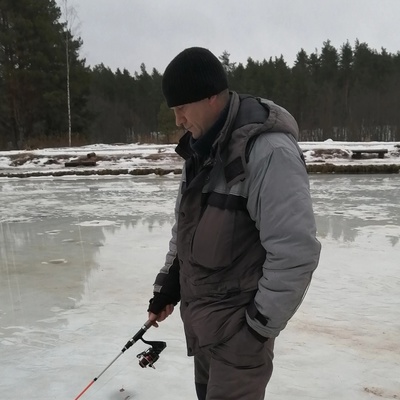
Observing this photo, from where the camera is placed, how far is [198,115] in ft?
4.81

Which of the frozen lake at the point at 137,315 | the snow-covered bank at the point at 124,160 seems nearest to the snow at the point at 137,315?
the frozen lake at the point at 137,315

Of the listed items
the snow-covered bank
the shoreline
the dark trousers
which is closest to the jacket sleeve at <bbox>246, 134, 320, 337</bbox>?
the dark trousers

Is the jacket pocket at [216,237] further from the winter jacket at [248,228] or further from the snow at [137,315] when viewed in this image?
the snow at [137,315]

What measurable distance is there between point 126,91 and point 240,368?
59.9 m

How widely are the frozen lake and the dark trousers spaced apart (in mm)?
879

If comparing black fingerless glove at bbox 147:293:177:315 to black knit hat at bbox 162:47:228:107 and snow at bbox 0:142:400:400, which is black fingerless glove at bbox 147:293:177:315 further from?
black knit hat at bbox 162:47:228:107

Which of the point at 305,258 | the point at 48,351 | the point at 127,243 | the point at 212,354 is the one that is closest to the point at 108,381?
the point at 48,351

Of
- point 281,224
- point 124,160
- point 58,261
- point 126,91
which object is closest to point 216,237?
point 281,224

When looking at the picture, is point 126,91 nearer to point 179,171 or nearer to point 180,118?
point 179,171

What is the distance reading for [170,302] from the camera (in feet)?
6.05

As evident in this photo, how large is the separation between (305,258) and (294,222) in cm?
11

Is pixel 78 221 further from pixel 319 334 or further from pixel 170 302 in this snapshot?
pixel 170 302

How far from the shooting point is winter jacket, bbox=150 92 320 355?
1301 mm

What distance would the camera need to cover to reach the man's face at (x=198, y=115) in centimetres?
145
